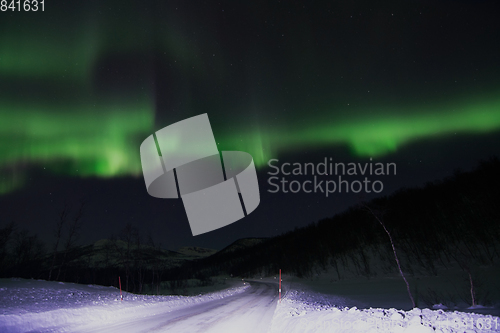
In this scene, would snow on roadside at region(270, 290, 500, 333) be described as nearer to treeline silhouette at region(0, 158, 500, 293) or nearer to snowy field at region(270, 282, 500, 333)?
snowy field at region(270, 282, 500, 333)

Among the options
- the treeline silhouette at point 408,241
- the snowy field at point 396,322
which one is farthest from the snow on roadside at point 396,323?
the treeline silhouette at point 408,241

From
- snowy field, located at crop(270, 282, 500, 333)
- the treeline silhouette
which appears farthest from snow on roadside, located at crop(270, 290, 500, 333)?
the treeline silhouette

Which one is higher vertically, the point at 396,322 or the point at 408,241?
the point at 396,322

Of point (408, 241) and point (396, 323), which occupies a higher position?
point (396, 323)

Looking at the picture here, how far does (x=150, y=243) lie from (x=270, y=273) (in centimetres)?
6574

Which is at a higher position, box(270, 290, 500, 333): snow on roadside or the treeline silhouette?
box(270, 290, 500, 333): snow on roadside

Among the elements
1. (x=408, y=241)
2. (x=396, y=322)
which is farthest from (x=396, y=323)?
(x=408, y=241)

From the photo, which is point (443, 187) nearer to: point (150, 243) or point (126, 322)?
point (150, 243)

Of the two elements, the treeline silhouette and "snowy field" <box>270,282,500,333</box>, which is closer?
"snowy field" <box>270,282,500,333</box>

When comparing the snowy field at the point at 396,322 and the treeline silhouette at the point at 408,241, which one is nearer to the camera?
the snowy field at the point at 396,322

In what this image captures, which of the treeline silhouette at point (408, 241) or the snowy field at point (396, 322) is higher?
the snowy field at point (396, 322)

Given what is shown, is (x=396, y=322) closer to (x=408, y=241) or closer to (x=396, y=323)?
(x=396, y=323)

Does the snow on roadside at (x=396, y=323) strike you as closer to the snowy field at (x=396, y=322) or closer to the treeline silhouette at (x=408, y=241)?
the snowy field at (x=396, y=322)

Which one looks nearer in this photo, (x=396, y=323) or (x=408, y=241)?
(x=396, y=323)
